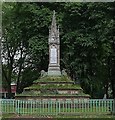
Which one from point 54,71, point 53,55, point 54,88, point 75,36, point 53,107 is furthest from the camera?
point 75,36

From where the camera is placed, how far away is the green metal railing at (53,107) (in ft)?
55.7

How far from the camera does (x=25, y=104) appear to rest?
1723 cm

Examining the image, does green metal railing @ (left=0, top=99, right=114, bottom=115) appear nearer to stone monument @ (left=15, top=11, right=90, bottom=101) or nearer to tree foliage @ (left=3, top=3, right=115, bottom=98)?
stone monument @ (left=15, top=11, right=90, bottom=101)

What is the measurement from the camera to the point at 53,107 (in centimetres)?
1750

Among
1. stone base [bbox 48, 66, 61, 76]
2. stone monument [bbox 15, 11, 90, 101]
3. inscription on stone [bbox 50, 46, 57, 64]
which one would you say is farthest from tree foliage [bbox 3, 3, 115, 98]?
stone base [bbox 48, 66, 61, 76]

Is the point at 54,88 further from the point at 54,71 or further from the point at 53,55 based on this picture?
the point at 53,55

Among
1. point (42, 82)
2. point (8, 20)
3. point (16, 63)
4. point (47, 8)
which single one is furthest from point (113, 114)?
point (16, 63)

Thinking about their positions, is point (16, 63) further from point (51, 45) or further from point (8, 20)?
point (51, 45)

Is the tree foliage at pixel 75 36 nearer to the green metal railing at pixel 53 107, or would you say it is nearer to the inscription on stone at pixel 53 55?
the inscription on stone at pixel 53 55

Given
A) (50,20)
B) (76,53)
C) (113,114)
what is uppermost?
(50,20)

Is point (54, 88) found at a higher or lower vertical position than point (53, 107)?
higher

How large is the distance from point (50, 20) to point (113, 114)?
42.8 feet

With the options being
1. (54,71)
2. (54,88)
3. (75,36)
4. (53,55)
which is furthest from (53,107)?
(75,36)

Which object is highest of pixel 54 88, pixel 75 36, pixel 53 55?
pixel 75 36
